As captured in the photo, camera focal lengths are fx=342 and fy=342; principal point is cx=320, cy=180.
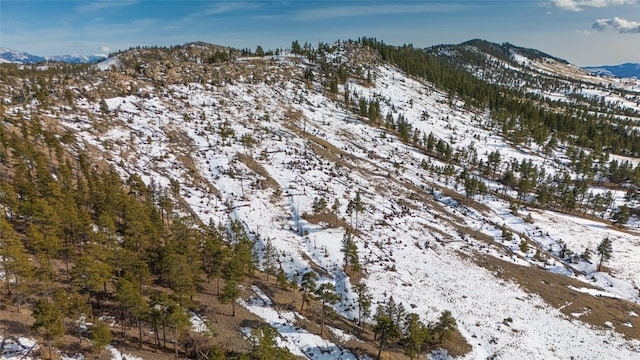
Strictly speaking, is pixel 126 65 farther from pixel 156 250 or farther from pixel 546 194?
pixel 546 194

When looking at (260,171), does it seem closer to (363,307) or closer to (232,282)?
(232,282)

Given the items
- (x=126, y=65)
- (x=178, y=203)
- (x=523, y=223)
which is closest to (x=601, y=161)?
(x=523, y=223)

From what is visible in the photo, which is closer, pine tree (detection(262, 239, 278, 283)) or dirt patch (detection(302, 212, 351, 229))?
pine tree (detection(262, 239, 278, 283))

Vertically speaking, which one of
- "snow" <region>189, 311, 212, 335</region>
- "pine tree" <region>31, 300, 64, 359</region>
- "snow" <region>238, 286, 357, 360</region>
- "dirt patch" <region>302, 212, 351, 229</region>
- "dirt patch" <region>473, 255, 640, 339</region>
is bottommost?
"dirt patch" <region>473, 255, 640, 339</region>

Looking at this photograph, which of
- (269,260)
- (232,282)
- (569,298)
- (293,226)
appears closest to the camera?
(232,282)

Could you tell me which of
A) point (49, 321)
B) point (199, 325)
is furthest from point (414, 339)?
point (49, 321)

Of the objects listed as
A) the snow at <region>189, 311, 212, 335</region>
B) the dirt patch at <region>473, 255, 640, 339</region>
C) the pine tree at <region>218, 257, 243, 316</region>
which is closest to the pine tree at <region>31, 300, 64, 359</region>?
the snow at <region>189, 311, 212, 335</region>

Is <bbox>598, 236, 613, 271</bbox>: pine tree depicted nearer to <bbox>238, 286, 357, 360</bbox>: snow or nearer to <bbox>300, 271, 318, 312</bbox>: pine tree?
<bbox>238, 286, 357, 360</bbox>: snow

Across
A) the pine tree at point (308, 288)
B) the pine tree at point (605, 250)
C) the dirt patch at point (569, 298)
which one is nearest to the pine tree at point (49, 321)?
the pine tree at point (308, 288)

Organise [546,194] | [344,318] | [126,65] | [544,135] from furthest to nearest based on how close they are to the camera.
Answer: [126,65] → [544,135] → [546,194] → [344,318]
